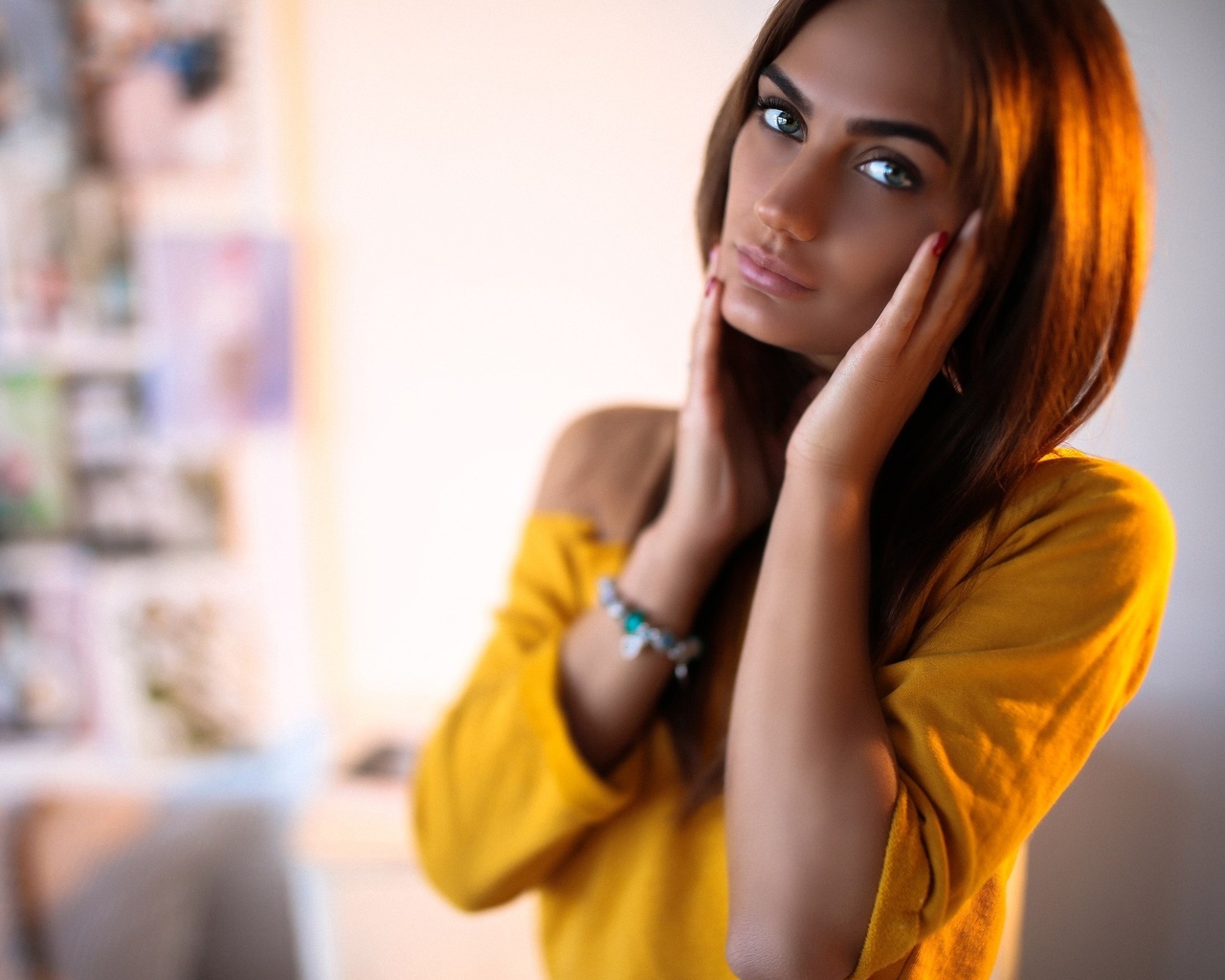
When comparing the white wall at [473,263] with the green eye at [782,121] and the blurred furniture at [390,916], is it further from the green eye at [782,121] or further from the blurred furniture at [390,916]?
the green eye at [782,121]

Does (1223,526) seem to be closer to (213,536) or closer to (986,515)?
(986,515)

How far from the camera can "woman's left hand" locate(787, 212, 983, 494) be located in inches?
15.6

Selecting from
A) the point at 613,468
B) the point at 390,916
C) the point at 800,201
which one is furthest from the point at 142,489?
the point at 800,201

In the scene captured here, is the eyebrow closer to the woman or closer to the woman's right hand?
the woman

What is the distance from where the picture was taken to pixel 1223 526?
1.43 ft

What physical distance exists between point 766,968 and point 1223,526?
30 cm

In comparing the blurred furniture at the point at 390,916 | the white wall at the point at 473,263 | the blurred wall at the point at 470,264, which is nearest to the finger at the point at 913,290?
the blurred wall at the point at 470,264

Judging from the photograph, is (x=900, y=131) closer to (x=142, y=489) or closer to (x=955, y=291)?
(x=955, y=291)

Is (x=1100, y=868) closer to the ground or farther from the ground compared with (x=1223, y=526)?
closer to the ground

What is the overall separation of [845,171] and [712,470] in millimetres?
184

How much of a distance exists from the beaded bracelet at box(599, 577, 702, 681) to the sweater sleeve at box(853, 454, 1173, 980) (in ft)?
0.48

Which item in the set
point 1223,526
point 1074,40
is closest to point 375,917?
point 1223,526

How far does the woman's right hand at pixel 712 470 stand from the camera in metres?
0.52

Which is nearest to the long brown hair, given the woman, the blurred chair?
the woman
